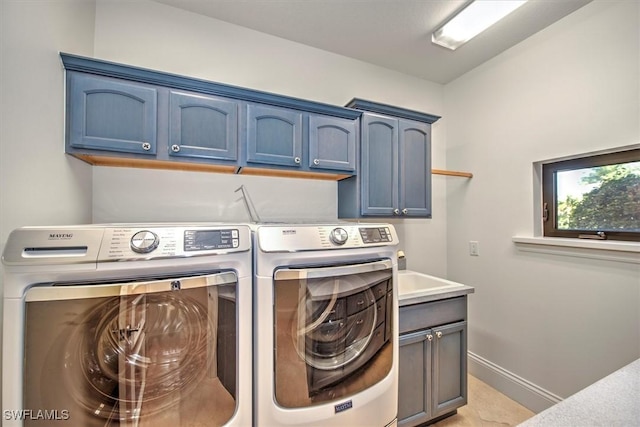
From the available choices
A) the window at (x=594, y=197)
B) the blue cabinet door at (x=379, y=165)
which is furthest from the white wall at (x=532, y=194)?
the blue cabinet door at (x=379, y=165)

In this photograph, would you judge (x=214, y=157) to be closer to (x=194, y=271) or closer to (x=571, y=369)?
(x=194, y=271)

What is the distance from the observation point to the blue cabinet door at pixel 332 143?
1722 mm

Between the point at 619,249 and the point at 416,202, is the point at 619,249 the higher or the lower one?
the lower one

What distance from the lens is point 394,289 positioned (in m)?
1.37

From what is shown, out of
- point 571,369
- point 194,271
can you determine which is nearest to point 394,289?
point 194,271

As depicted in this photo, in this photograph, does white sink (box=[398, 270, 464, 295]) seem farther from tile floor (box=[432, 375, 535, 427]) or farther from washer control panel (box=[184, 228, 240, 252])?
→ washer control panel (box=[184, 228, 240, 252])

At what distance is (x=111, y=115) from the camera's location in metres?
1.28

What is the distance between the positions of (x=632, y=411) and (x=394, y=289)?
0.83 meters

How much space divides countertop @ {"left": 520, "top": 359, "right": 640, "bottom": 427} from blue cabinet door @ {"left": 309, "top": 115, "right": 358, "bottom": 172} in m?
1.47

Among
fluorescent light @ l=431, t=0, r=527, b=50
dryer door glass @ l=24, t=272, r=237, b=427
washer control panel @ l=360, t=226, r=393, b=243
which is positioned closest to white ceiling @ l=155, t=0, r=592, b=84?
fluorescent light @ l=431, t=0, r=527, b=50

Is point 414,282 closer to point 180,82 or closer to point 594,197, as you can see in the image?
point 594,197

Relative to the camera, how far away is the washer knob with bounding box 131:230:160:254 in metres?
0.87

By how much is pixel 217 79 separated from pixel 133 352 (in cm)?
169

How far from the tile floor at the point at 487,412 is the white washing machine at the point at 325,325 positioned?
2.71 ft
